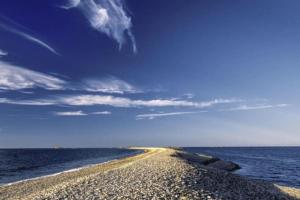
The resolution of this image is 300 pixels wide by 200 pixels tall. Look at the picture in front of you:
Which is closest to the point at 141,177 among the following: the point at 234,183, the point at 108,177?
the point at 108,177

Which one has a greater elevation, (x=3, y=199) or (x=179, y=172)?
(x=179, y=172)

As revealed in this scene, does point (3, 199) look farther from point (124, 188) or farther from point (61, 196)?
point (124, 188)

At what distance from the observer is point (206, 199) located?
21.9m

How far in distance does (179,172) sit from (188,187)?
21.0ft

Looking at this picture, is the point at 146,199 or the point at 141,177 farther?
the point at 141,177

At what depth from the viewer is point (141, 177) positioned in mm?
30750

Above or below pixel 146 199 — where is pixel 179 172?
above

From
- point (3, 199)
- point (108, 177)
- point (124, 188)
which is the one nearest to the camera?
point (124, 188)

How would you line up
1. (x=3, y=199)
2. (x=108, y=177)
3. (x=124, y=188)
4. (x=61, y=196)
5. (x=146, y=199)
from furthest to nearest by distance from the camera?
1. (x=108, y=177)
2. (x=3, y=199)
3. (x=124, y=188)
4. (x=61, y=196)
5. (x=146, y=199)

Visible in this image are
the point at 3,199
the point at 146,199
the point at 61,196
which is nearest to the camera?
the point at 146,199

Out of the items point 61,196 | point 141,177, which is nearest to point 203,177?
point 141,177

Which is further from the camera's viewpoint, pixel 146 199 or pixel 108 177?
pixel 108 177

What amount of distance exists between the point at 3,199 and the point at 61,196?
29.7 ft

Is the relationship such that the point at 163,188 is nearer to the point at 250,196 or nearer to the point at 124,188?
the point at 124,188
